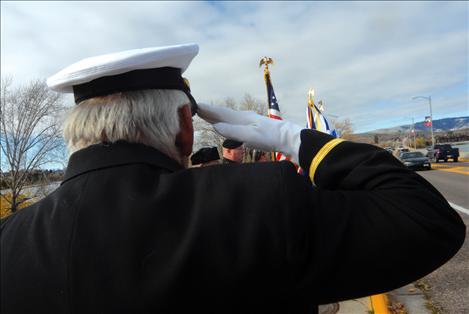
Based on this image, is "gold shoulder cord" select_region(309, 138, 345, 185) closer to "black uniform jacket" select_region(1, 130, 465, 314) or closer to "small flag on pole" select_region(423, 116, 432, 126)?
"black uniform jacket" select_region(1, 130, 465, 314)

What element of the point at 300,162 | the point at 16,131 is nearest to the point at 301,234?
the point at 300,162

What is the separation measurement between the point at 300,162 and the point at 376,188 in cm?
28

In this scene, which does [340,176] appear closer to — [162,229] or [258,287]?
[258,287]

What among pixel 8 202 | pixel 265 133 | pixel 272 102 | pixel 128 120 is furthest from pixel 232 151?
pixel 8 202

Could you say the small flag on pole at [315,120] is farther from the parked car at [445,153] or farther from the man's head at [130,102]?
the parked car at [445,153]

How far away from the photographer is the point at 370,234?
0.88m

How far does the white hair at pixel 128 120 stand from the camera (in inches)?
41.3

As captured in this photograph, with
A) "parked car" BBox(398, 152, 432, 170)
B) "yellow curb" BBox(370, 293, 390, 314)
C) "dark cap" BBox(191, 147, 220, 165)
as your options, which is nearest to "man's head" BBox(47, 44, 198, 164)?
"yellow curb" BBox(370, 293, 390, 314)

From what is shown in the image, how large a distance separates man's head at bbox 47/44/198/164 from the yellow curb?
11.9 ft

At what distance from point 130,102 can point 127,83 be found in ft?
0.20

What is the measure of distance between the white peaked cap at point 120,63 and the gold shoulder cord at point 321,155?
511 mm

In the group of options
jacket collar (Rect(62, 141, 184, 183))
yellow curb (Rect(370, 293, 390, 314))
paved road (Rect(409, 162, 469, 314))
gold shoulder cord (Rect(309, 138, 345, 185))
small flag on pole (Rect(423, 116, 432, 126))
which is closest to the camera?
jacket collar (Rect(62, 141, 184, 183))

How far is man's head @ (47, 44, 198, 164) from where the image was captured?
1056 millimetres

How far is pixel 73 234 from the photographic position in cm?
91
